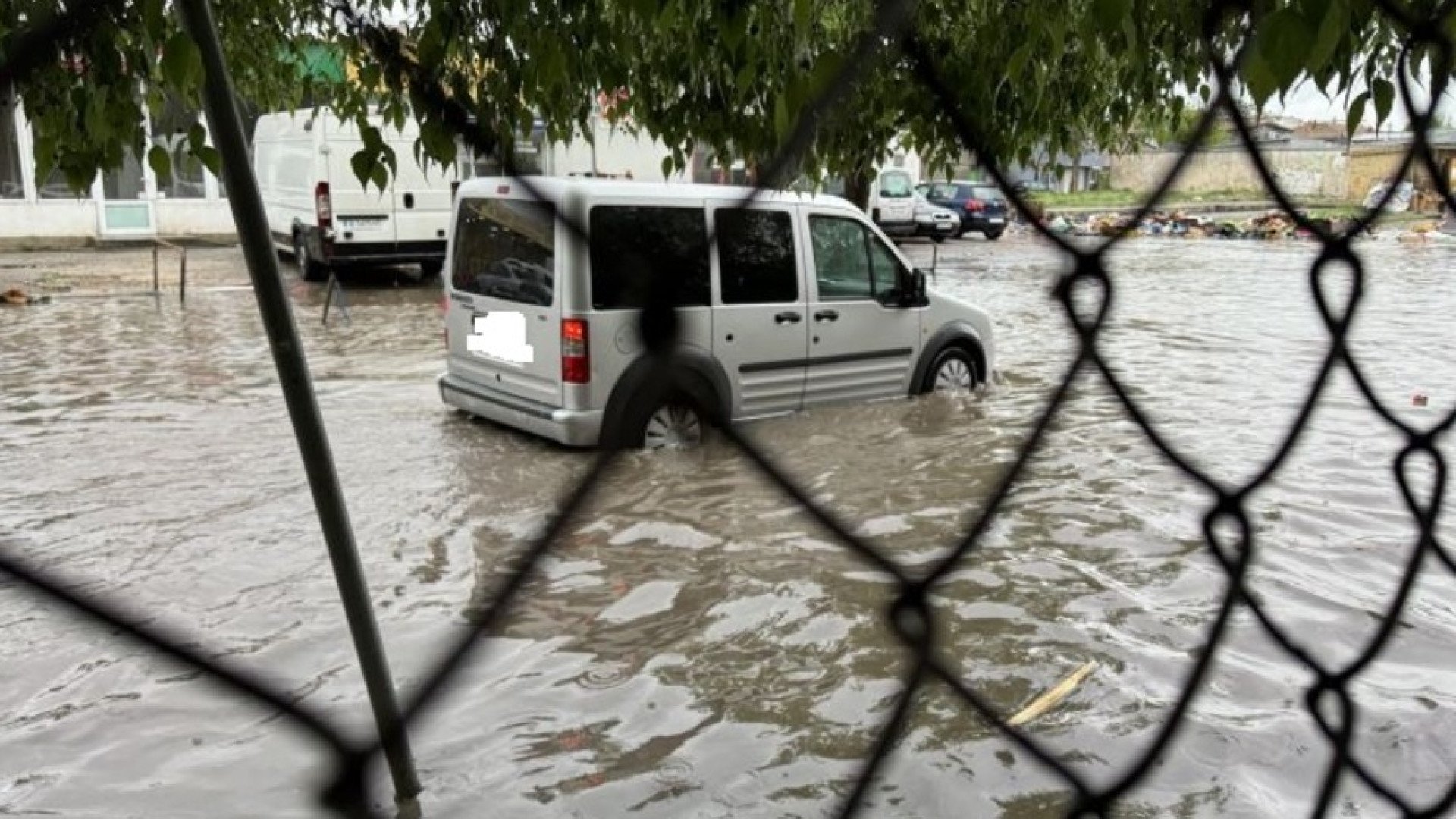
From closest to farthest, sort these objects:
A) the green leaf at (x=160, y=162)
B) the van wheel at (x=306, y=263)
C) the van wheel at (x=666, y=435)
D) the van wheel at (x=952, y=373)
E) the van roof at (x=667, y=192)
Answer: the green leaf at (x=160, y=162)
the van roof at (x=667, y=192)
the van wheel at (x=666, y=435)
the van wheel at (x=952, y=373)
the van wheel at (x=306, y=263)

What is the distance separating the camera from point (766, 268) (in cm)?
714

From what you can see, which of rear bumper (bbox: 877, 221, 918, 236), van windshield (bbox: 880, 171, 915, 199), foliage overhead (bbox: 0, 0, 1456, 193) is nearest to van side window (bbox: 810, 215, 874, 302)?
foliage overhead (bbox: 0, 0, 1456, 193)

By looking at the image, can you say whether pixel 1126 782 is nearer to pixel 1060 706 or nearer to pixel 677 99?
pixel 1060 706

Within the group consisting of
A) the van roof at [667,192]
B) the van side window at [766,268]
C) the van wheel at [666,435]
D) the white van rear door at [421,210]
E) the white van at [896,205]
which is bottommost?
the van wheel at [666,435]

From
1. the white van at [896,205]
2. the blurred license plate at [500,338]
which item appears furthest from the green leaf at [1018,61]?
the white van at [896,205]

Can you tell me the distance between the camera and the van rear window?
6.64 m

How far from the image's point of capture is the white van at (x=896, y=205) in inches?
1014

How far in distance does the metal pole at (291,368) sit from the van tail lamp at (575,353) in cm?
409

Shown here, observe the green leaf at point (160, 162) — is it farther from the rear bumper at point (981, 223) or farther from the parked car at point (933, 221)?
the rear bumper at point (981, 223)

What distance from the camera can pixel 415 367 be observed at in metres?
10.5

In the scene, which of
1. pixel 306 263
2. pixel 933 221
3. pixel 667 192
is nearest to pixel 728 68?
pixel 667 192

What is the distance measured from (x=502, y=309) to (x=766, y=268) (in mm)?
1618

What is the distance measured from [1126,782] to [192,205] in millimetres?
23894

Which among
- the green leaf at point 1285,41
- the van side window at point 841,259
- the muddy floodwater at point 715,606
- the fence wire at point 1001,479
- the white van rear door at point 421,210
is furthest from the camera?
the white van rear door at point 421,210
